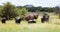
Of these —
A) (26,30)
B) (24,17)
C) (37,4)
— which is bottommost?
(26,30)

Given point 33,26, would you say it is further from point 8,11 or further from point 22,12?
point 8,11

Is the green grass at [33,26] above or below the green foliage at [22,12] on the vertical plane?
below

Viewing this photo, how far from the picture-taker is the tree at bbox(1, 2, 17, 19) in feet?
8.48

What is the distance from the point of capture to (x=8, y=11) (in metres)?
2.63

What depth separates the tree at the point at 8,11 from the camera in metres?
2.59

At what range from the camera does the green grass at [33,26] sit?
2.53 m

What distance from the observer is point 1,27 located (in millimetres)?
2529

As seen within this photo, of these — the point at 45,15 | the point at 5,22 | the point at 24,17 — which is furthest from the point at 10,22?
the point at 45,15

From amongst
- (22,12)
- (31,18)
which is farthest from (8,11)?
(31,18)

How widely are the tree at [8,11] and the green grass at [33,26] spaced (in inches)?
3.9

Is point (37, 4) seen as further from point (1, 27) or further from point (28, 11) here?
point (1, 27)

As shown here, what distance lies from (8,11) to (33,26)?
490 mm

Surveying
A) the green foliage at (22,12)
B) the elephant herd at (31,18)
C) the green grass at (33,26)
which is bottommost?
the green grass at (33,26)

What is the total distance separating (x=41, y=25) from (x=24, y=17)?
314 mm
